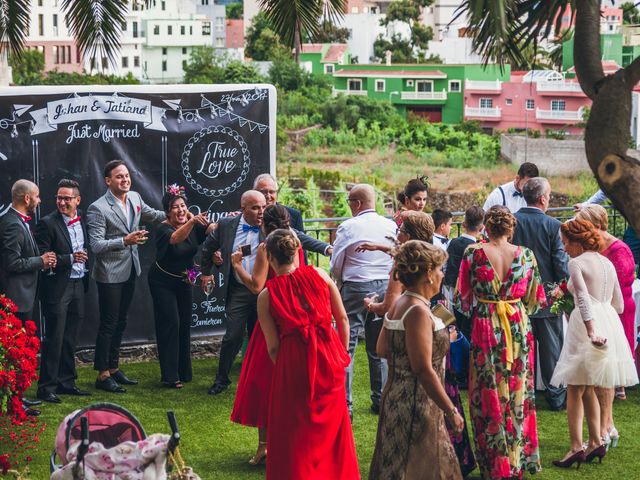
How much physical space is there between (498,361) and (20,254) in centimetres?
334

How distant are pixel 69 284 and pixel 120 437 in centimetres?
300

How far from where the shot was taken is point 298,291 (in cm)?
526

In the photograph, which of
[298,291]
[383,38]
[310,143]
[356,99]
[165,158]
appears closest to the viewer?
[298,291]

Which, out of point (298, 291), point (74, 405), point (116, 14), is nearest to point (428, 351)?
point (298, 291)

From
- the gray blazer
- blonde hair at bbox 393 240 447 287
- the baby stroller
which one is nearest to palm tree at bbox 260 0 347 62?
the gray blazer

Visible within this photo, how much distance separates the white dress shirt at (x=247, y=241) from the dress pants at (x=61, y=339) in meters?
1.22

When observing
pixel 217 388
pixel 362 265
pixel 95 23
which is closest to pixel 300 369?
pixel 362 265

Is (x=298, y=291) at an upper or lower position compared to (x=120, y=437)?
upper

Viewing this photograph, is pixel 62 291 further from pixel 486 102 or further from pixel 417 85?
pixel 417 85

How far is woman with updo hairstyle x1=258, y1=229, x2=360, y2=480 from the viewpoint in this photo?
524 cm

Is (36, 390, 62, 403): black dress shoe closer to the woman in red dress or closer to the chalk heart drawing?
the woman in red dress

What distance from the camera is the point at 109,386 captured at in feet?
26.1

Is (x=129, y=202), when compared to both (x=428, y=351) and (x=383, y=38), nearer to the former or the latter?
(x=428, y=351)

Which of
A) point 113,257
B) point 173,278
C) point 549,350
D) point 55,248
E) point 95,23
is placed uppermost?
point 95,23
